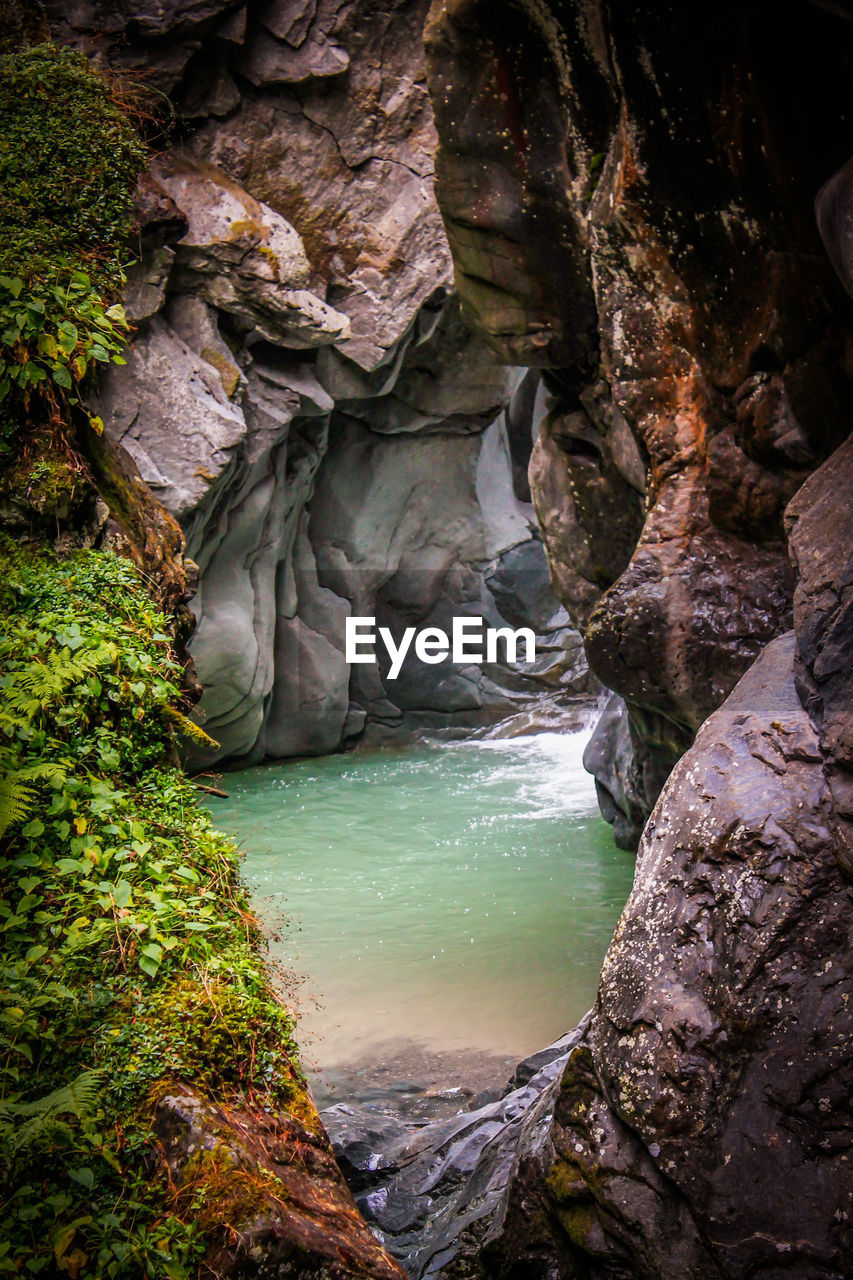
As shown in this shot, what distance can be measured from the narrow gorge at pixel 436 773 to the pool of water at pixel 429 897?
2.3 inches

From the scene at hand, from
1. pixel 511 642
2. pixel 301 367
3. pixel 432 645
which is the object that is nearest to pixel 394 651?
pixel 432 645

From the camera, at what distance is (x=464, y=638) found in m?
16.9

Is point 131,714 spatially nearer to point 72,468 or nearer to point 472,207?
point 72,468

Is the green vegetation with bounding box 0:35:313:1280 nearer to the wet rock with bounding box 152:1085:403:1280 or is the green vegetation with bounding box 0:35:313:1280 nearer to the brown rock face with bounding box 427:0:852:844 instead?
the wet rock with bounding box 152:1085:403:1280

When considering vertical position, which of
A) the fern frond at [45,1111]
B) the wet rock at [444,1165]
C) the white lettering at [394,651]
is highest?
the white lettering at [394,651]

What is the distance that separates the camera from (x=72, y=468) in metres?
5.32

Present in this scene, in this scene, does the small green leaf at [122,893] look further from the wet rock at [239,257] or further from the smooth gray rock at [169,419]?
the wet rock at [239,257]

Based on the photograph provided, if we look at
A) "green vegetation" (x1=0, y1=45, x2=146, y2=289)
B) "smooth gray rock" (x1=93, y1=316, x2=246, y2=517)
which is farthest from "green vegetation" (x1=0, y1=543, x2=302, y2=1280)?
"smooth gray rock" (x1=93, y1=316, x2=246, y2=517)

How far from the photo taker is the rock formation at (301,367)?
1088cm

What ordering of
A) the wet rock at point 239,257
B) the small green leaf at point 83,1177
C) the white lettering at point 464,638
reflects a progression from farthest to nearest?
the white lettering at point 464,638 < the wet rock at point 239,257 < the small green leaf at point 83,1177

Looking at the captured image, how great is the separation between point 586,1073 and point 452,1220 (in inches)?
49.9

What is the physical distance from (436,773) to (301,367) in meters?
5.82

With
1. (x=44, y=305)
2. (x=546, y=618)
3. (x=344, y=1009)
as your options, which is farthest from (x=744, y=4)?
(x=546, y=618)

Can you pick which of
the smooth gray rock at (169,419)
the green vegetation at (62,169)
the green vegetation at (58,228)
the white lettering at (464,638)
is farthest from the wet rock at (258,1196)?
the white lettering at (464,638)
